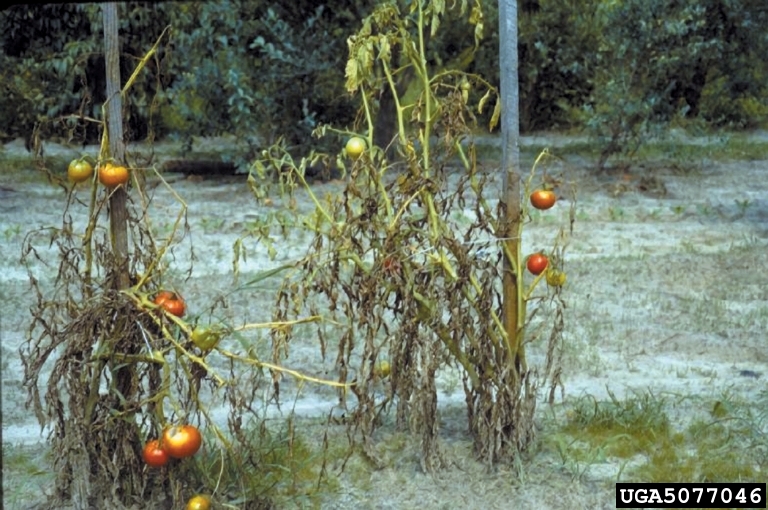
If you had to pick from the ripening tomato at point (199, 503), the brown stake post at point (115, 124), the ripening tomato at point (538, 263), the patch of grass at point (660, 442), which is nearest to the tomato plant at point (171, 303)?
the brown stake post at point (115, 124)

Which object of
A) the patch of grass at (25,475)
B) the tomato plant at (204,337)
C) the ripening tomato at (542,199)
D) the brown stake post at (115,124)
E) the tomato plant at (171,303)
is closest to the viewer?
the tomato plant at (204,337)

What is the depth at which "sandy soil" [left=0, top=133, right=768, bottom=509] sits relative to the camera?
3381 millimetres

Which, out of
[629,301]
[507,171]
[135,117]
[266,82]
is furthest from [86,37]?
[507,171]

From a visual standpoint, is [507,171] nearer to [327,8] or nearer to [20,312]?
[20,312]

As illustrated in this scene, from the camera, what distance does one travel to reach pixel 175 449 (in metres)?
2.81

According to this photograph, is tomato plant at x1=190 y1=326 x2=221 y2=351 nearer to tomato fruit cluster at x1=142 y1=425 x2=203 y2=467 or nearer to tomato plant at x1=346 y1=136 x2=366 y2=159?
tomato fruit cluster at x1=142 y1=425 x2=203 y2=467

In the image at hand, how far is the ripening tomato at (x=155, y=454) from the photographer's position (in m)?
2.90

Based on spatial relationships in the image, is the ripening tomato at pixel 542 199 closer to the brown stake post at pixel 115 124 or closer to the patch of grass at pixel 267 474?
the patch of grass at pixel 267 474

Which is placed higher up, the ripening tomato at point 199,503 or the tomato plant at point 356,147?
the tomato plant at point 356,147

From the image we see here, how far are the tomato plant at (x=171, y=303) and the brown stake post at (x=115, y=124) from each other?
14 cm

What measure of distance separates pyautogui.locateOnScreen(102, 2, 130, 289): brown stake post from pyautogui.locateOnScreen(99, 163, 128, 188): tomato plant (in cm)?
4

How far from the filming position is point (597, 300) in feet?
19.4

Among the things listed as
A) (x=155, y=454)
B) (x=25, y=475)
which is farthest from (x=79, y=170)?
(x=25, y=475)

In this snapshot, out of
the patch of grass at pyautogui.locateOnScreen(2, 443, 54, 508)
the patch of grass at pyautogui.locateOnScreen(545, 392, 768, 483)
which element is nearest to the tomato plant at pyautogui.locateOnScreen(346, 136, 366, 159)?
the patch of grass at pyautogui.locateOnScreen(545, 392, 768, 483)
